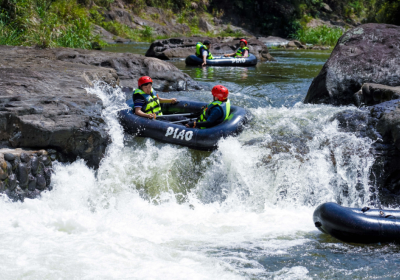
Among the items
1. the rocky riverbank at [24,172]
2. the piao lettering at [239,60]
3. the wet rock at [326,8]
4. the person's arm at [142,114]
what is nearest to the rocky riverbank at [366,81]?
the person's arm at [142,114]

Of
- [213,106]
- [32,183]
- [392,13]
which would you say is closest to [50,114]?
[32,183]

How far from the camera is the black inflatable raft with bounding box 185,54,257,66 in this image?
1456 cm

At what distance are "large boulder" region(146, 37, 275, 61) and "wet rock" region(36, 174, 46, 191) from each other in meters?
11.8

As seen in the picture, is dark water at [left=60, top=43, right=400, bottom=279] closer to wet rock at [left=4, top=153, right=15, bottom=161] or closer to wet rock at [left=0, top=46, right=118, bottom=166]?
wet rock at [left=0, top=46, right=118, bottom=166]

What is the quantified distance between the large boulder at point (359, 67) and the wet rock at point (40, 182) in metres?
5.17

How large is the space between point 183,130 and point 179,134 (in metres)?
0.08

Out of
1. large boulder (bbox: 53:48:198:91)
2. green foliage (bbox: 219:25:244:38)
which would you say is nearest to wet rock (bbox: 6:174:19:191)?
large boulder (bbox: 53:48:198:91)

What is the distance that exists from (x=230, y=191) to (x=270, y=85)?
6189 mm

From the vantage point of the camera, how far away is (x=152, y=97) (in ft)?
20.7

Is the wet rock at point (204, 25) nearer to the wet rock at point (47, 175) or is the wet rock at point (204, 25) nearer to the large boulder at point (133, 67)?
the large boulder at point (133, 67)

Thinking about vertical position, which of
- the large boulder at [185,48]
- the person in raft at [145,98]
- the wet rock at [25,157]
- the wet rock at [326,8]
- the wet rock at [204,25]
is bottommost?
the wet rock at [204,25]

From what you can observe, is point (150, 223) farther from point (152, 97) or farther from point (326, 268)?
point (152, 97)

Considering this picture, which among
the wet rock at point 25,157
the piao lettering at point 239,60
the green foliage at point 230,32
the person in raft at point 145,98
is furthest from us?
the green foliage at point 230,32

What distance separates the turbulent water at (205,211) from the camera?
346cm
